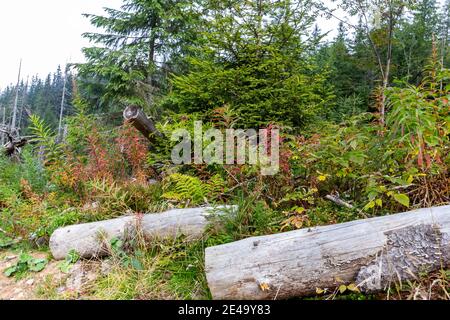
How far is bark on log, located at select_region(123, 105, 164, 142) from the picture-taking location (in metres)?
4.31

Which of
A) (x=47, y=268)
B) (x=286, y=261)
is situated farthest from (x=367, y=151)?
(x=47, y=268)

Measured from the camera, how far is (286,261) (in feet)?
6.54

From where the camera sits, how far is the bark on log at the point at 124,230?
2787 mm

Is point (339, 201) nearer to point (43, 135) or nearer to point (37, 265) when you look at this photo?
point (37, 265)

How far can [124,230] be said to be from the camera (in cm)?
282

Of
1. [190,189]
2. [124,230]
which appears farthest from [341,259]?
[124,230]

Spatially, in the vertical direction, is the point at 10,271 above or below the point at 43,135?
below

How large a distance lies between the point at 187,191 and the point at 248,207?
880mm

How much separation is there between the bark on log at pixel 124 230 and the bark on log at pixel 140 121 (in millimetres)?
1822

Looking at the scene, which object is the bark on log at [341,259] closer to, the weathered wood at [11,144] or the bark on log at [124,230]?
the bark on log at [124,230]

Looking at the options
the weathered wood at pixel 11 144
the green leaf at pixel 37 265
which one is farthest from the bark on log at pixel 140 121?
the weathered wood at pixel 11 144

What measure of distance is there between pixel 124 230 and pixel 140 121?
6.87ft

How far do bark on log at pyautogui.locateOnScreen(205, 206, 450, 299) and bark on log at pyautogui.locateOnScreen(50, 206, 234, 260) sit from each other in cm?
76

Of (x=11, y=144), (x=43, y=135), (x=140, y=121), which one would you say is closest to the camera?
(x=43, y=135)
